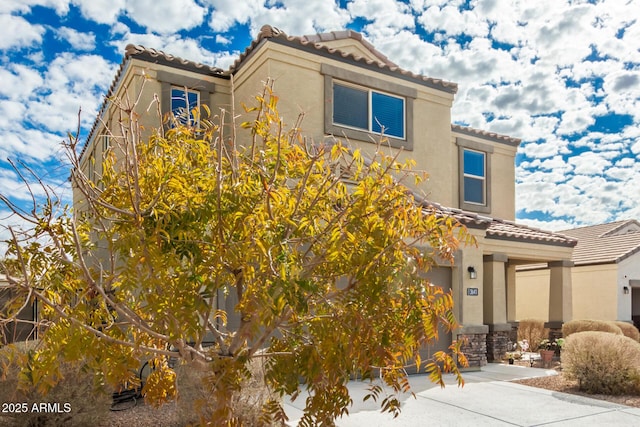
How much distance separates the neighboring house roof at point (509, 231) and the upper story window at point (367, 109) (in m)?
2.88

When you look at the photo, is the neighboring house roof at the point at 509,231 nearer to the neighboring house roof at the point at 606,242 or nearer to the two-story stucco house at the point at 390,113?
the two-story stucco house at the point at 390,113

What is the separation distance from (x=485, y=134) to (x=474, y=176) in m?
1.71

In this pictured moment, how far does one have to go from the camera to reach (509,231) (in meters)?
16.3

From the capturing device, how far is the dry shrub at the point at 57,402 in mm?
6812

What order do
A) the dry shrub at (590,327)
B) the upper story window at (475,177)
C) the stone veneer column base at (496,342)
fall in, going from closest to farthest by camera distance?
the stone veneer column base at (496,342) → the dry shrub at (590,327) → the upper story window at (475,177)

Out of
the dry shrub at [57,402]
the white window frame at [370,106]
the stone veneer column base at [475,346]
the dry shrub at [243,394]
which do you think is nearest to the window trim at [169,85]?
the white window frame at [370,106]

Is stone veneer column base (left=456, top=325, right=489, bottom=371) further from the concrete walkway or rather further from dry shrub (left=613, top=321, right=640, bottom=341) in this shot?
dry shrub (left=613, top=321, right=640, bottom=341)

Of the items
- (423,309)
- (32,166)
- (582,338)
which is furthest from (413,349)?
(582,338)

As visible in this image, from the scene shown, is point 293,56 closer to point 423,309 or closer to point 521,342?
point 423,309

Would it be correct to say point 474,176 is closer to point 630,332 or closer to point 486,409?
point 630,332

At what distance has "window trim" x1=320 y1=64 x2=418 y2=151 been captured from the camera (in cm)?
1338

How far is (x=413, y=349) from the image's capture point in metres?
4.24

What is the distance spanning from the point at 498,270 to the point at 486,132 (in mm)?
5917

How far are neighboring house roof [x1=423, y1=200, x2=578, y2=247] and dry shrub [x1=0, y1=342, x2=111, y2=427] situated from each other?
9.70 meters
